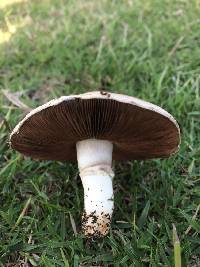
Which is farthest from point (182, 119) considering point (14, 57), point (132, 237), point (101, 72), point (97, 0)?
point (97, 0)

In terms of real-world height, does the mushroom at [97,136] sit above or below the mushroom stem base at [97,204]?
above

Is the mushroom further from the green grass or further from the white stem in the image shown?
the green grass

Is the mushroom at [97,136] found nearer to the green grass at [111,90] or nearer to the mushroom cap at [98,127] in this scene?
the mushroom cap at [98,127]

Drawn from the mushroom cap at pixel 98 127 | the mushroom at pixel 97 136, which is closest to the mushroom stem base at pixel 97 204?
the mushroom at pixel 97 136

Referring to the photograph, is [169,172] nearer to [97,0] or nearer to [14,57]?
[14,57]

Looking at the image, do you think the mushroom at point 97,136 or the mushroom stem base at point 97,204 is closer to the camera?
the mushroom at point 97,136
